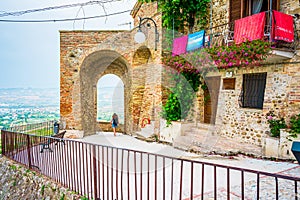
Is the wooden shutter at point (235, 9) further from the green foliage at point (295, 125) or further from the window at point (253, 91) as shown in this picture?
the green foliage at point (295, 125)

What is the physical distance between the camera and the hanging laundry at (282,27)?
5.74 meters

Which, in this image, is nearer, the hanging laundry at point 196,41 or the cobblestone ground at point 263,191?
the cobblestone ground at point 263,191

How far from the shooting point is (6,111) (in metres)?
11.1

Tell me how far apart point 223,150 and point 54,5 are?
932cm

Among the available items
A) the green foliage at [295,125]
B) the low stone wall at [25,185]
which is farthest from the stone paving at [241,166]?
the low stone wall at [25,185]

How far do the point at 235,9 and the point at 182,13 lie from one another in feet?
6.78

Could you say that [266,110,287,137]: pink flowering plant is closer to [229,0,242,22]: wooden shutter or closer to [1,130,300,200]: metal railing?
[1,130,300,200]: metal railing

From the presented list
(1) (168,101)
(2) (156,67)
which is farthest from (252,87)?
(2) (156,67)

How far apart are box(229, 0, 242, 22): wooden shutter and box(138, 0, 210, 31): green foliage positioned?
1250mm

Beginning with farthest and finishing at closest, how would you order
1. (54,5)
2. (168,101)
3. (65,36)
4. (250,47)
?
(65,36) → (54,5) → (168,101) → (250,47)

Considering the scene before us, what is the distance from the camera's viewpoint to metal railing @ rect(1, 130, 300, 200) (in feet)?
10.9

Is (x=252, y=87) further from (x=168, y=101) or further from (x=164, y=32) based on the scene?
(x=164, y=32)

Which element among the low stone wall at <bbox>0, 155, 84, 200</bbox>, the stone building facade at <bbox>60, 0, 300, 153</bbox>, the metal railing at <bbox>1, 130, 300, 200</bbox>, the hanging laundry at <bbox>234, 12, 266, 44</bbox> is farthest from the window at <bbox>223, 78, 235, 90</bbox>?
the low stone wall at <bbox>0, 155, 84, 200</bbox>

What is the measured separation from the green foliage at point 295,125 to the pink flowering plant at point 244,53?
5.88ft
